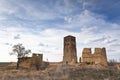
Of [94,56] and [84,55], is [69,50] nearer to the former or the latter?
[84,55]

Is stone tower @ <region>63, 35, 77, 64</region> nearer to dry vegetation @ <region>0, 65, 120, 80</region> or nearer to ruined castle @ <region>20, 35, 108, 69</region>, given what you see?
ruined castle @ <region>20, 35, 108, 69</region>

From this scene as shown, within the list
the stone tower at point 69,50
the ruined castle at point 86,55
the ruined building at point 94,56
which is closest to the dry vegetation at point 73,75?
the stone tower at point 69,50

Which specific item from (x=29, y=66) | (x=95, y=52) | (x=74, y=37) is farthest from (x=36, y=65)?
(x=95, y=52)

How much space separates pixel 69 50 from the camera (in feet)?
131

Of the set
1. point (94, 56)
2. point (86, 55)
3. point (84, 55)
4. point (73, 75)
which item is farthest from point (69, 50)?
point (73, 75)

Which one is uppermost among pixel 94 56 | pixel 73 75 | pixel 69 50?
pixel 69 50

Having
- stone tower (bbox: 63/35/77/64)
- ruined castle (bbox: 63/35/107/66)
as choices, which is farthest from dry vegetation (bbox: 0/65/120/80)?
ruined castle (bbox: 63/35/107/66)

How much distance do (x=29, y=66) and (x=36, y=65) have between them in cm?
149

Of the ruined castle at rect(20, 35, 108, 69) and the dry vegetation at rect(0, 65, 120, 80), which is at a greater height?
the ruined castle at rect(20, 35, 108, 69)

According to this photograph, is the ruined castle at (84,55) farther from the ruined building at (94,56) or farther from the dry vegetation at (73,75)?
the dry vegetation at (73,75)

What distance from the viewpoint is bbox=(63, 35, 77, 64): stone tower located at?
39.5 meters

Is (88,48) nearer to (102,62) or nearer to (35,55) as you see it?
(102,62)

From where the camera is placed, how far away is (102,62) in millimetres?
39750

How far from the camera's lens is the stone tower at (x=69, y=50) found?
3950cm
